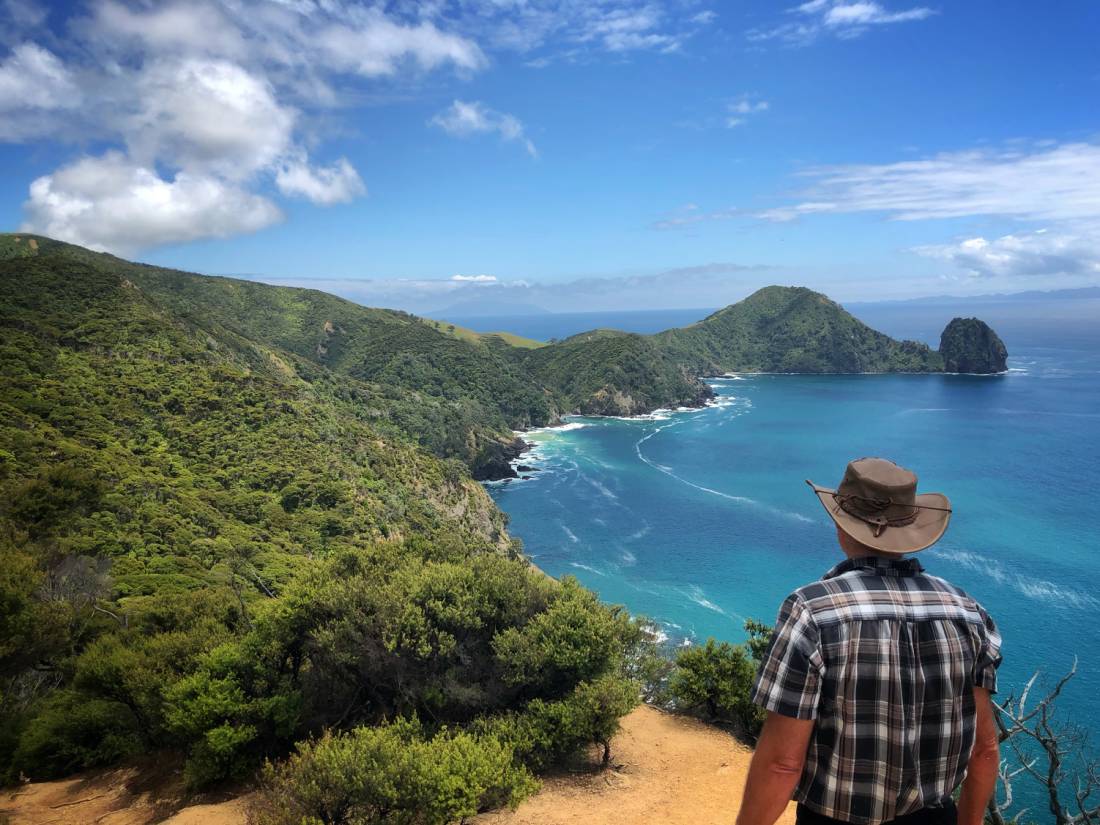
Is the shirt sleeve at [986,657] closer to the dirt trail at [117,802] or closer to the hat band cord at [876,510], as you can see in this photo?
the hat band cord at [876,510]

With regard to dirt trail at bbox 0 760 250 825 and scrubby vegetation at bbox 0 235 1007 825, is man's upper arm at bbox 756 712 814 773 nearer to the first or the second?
scrubby vegetation at bbox 0 235 1007 825

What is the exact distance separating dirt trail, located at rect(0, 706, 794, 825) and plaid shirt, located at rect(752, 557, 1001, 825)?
9.34 m

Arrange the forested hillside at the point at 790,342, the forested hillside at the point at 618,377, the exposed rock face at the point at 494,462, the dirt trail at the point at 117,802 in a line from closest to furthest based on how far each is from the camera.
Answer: the dirt trail at the point at 117,802 → the exposed rock face at the point at 494,462 → the forested hillside at the point at 618,377 → the forested hillside at the point at 790,342

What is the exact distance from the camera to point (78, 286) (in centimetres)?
5012

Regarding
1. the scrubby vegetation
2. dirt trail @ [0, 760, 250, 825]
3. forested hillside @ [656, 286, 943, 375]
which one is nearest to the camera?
dirt trail @ [0, 760, 250, 825]

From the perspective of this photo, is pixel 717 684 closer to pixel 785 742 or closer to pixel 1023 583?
pixel 785 742

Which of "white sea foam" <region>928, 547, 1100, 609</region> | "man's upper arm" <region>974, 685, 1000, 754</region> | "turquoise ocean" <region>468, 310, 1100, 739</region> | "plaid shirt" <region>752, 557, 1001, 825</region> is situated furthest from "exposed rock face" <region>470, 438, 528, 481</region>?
"plaid shirt" <region>752, 557, 1001, 825</region>

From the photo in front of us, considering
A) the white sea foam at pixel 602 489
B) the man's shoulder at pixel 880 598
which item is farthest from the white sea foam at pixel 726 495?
the man's shoulder at pixel 880 598

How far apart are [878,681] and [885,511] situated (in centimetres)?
70

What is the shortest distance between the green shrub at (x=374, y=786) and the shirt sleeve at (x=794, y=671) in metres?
8.31

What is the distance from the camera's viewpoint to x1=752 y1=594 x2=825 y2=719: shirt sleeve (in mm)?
2398

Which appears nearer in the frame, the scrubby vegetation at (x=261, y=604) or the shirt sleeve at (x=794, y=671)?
the shirt sleeve at (x=794, y=671)

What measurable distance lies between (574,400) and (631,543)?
2376 inches

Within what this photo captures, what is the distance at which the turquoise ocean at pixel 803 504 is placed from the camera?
36.6 metres
